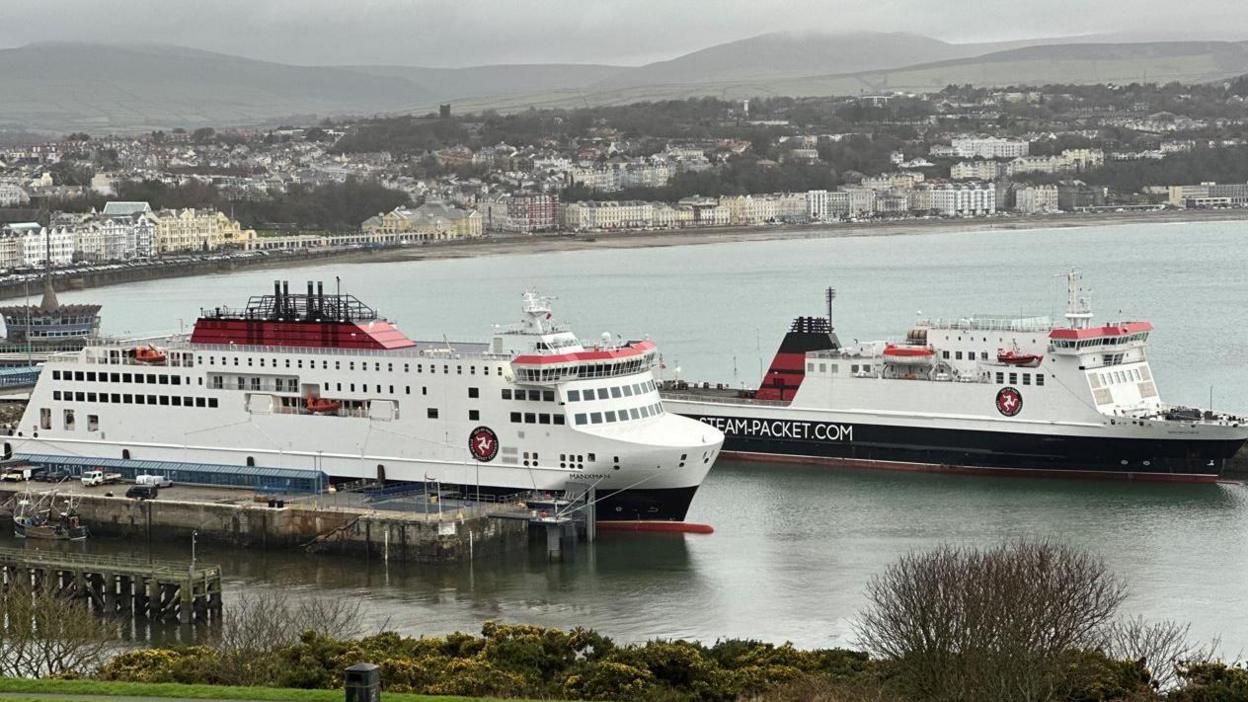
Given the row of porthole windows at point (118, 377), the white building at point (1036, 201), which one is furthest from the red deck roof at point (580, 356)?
the white building at point (1036, 201)

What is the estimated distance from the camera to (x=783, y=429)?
37.1 meters

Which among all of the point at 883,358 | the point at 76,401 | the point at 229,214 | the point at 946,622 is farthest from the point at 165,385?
the point at 229,214

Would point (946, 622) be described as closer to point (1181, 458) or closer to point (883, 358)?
point (1181, 458)

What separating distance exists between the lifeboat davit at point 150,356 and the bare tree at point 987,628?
1643 centimetres

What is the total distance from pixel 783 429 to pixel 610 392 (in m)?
8.98

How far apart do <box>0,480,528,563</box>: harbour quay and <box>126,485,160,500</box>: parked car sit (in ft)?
0.48

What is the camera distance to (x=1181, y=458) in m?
33.3

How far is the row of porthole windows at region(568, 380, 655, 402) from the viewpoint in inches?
1116

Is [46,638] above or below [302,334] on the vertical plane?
below

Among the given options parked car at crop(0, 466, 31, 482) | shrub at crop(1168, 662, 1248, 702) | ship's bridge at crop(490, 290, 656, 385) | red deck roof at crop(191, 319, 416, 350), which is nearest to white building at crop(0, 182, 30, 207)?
parked car at crop(0, 466, 31, 482)

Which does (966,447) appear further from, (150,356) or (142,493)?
(142,493)

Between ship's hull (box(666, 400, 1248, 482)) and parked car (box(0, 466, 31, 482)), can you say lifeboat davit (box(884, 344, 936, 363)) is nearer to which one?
ship's hull (box(666, 400, 1248, 482))

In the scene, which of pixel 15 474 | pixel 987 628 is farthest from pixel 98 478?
pixel 987 628

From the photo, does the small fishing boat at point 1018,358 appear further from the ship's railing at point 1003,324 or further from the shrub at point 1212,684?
the shrub at point 1212,684
